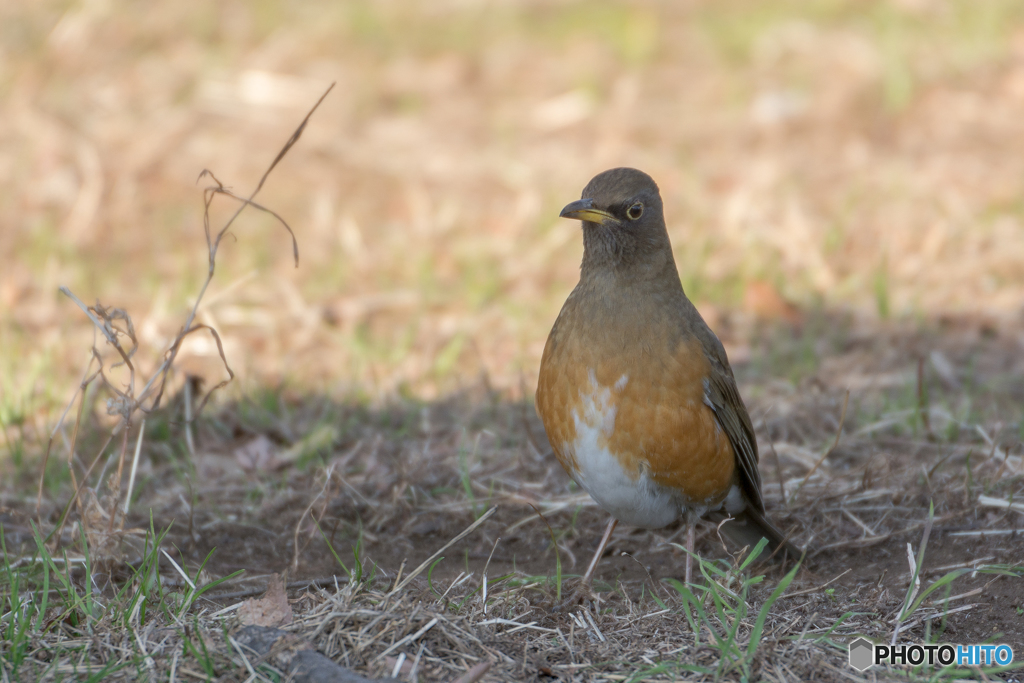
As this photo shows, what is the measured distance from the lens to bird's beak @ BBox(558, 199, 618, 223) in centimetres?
397

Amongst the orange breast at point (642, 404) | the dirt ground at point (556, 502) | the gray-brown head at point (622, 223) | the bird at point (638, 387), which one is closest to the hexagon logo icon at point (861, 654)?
the dirt ground at point (556, 502)

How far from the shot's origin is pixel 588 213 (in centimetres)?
400

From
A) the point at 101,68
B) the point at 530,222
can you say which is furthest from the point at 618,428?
the point at 101,68

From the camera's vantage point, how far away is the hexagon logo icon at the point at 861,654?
3.09m

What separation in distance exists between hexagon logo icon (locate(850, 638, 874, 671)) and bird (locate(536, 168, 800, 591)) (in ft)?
2.28

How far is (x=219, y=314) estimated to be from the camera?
22.0 feet

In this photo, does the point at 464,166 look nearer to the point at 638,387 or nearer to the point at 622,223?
the point at 622,223

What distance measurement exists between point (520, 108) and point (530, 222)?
9.46 feet

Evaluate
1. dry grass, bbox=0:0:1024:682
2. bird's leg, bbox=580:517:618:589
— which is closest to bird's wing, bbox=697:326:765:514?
dry grass, bbox=0:0:1024:682

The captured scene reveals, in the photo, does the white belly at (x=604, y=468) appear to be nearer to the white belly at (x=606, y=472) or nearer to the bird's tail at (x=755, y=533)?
the white belly at (x=606, y=472)

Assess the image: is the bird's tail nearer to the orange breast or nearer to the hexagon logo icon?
the orange breast

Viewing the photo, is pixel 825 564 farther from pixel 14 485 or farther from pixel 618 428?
pixel 14 485

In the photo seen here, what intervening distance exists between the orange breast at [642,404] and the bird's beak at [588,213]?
0.43m

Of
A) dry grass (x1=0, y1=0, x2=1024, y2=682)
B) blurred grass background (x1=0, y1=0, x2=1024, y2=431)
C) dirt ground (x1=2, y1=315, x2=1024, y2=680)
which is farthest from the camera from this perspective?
blurred grass background (x1=0, y1=0, x2=1024, y2=431)
